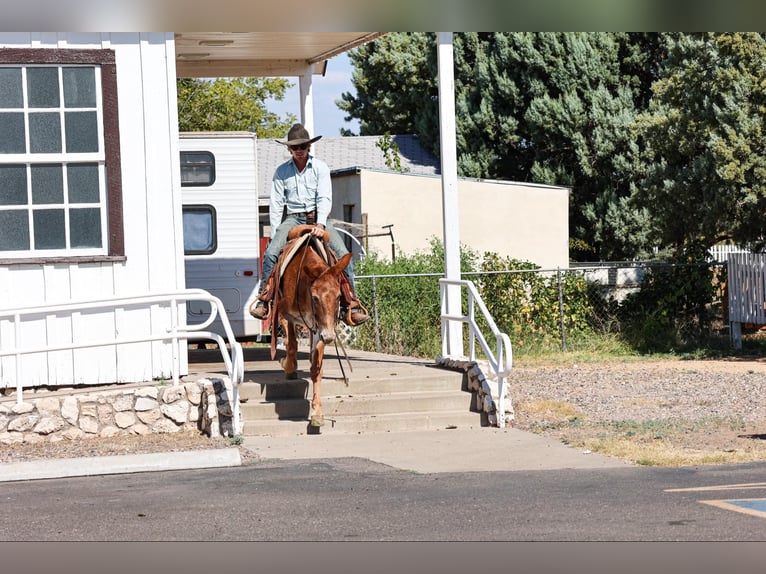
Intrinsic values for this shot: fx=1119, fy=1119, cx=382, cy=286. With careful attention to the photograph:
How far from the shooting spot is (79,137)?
38.6 feet

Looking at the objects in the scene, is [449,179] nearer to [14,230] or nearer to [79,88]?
[79,88]

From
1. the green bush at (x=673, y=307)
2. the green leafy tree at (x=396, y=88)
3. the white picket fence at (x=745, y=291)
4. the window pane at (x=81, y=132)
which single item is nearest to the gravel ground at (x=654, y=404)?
the white picket fence at (x=745, y=291)

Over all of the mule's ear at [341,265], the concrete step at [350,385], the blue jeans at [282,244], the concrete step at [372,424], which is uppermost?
the blue jeans at [282,244]

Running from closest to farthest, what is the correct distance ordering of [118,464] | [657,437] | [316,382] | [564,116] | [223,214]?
[118,464]
[316,382]
[657,437]
[223,214]
[564,116]

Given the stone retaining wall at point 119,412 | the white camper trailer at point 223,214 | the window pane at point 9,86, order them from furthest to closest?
the white camper trailer at point 223,214 → the window pane at point 9,86 → the stone retaining wall at point 119,412

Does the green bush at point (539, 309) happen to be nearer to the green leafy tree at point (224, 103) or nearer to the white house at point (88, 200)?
the white house at point (88, 200)

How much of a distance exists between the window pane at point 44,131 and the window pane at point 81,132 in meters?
0.11

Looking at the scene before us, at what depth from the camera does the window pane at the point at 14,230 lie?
11656 mm

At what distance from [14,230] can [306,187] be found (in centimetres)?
308

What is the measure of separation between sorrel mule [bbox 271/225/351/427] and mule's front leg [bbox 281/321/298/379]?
5cm

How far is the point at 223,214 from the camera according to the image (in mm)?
17188

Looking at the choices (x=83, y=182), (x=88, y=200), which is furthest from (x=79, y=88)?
(x=88, y=200)

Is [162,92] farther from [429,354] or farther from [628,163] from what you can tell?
[628,163]
